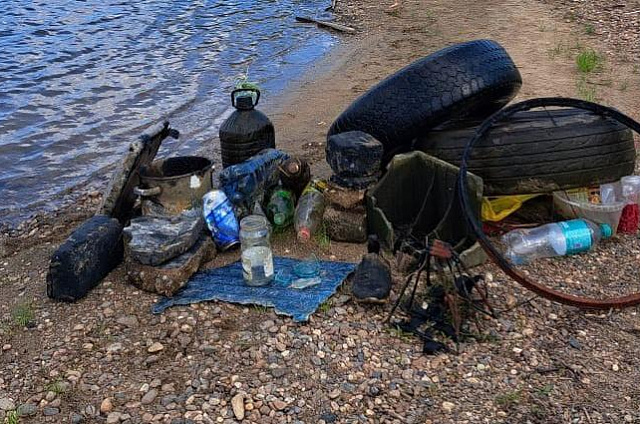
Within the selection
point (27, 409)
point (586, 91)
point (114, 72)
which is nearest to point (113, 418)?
point (27, 409)

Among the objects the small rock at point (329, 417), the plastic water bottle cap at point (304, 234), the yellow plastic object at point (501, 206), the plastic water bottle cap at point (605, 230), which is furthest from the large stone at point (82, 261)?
the plastic water bottle cap at point (605, 230)

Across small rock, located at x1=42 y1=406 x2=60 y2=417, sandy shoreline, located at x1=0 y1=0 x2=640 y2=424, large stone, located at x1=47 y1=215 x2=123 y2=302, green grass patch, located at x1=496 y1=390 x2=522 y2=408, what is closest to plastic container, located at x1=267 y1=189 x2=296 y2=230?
sandy shoreline, located at x1=0 y1=0 x2=640 y2=424

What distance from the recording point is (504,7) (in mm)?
11750

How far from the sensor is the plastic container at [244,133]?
16.4ft

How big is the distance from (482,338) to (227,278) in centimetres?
158

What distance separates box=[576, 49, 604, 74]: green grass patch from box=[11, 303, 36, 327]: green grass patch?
6548mm

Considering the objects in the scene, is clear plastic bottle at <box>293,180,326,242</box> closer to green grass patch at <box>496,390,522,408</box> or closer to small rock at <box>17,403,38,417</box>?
green grass patch at <box>496,390,522,408</box>

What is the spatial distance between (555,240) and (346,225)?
132 cm

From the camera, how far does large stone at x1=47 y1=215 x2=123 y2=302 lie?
12.9ft

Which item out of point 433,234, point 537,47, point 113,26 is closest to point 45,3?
point 113,26

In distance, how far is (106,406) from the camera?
3133mm

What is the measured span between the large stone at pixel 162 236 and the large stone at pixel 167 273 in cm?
4

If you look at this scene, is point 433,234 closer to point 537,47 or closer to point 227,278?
point 227,278

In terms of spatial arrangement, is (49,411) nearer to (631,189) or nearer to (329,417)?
(329,417)
